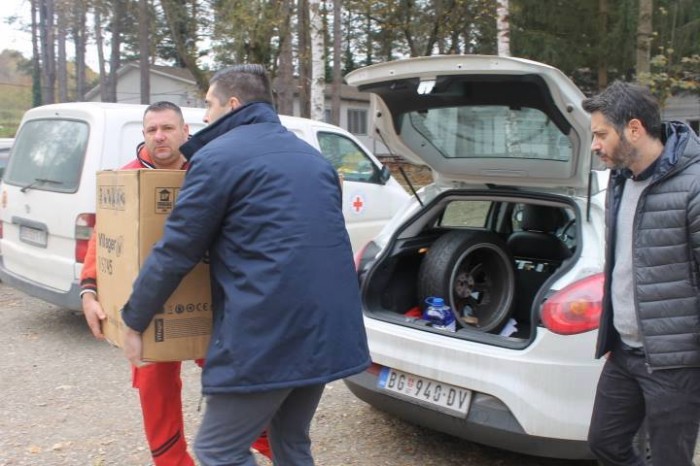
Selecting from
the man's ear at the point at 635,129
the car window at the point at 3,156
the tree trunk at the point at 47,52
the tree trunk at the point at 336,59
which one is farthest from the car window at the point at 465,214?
the tree trunk at the point at 47,52

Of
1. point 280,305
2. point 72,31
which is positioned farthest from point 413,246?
point 72,31

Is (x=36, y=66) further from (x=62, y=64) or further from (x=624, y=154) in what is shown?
(x=624, y=154)

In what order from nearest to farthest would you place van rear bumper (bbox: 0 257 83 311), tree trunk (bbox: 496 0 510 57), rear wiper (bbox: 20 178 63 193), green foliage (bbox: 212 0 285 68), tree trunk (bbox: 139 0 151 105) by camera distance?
van rear bumper (bbox: 0 257 83 311) → rear wiper (bbox: 20 178 63 193) → tree trunk (bbox: 496 0 510 57) → green foliage (bbox: 212 0 285 68) → tree trunk (bbox: 139 0 151 105)

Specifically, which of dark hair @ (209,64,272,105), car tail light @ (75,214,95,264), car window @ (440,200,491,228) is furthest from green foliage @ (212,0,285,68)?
dark hair @ (209,64,272,105)

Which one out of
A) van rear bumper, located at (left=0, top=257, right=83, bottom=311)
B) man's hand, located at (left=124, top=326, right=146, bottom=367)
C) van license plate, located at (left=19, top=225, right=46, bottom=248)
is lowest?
van rear bumper, located at (left=0, top=257, right=83, bottom=311)

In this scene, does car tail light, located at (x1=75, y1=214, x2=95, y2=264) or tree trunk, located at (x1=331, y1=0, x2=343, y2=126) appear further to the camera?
tree trunk, located at (x1=331, y1=0, x2=343, y2=126)

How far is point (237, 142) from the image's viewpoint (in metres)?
2.24

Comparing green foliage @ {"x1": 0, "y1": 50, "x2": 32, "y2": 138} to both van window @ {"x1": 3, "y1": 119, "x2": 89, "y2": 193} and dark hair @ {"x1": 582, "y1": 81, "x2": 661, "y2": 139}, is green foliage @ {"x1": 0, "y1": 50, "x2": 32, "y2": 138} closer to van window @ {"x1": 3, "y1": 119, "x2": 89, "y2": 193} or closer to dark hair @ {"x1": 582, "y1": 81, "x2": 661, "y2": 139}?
van window @ {"x1": 3, "y1": 119, "x2": 89, "y2": 193}

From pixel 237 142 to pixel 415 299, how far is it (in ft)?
7.38

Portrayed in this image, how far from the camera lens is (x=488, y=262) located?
4.24 meters

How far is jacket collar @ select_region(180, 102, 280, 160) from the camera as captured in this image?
2.36 m

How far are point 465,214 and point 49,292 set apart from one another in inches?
131

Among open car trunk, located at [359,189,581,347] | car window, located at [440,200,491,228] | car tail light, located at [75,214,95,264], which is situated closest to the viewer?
open car trunk, located at [359,189,581,347]

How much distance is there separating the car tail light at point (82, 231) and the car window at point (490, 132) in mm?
2655
